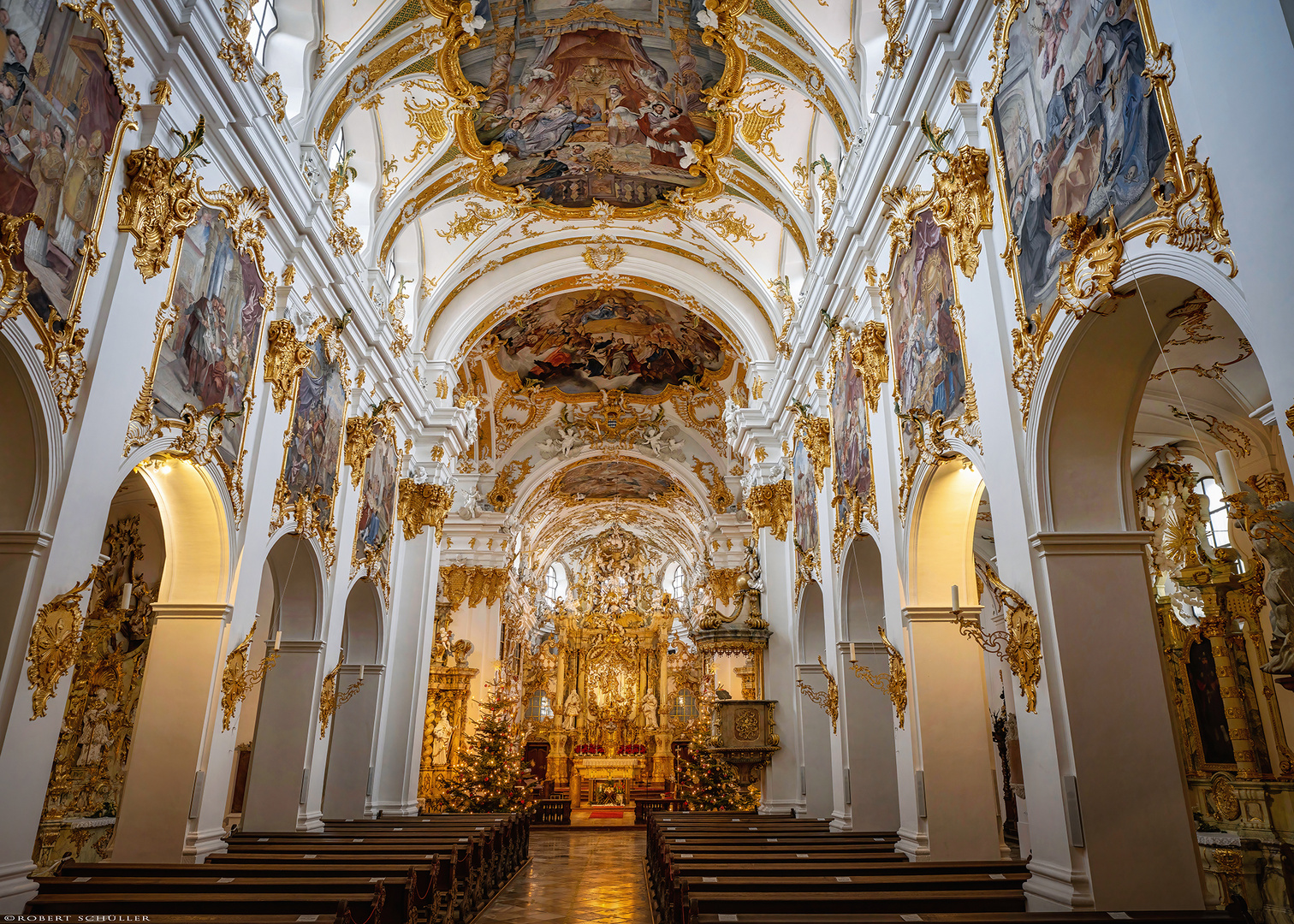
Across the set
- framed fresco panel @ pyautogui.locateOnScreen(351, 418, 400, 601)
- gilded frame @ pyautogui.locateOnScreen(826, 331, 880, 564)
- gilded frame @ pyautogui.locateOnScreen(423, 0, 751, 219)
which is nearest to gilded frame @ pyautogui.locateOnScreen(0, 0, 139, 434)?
gilded frame @ pyautogui.locateOnScreen(423, 0, 751, 219)

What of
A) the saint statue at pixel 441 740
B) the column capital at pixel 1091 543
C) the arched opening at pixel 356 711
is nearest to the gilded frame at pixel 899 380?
the column capital at pixel 1091 543

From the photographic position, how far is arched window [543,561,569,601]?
4381cm

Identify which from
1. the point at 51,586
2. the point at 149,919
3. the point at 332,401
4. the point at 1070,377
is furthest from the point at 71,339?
the point at 1070,377

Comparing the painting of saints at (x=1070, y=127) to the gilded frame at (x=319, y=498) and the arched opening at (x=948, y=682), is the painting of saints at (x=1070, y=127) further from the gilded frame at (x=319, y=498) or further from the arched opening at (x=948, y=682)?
the gilded frame at (x=319, y=498)

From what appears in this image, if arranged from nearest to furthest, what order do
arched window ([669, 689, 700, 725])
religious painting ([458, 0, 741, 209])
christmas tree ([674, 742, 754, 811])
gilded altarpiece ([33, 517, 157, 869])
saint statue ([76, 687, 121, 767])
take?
religious painting ([458, 0, 741, 209]), gilded altarpiece ([33, 517, 157, 869]), saint statue ([76, 687, 121, 767]), christmas tree ([674, 742, 754, 811]), arched window ([669, 689, 700, 725])

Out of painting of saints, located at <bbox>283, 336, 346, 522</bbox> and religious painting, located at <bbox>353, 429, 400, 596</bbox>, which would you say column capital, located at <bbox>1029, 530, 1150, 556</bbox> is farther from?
religious painting, located at <bbox>353, 429, 400, 596</bbox>

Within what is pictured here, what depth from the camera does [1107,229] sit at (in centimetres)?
545

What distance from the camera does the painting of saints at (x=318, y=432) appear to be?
36.8 feet

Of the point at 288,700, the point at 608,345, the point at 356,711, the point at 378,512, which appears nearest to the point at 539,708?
the point at 608,345

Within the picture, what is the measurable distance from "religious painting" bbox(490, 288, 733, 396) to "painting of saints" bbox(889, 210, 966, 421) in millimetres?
10351

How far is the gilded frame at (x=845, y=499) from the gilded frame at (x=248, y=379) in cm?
732

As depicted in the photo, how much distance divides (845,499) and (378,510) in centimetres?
792

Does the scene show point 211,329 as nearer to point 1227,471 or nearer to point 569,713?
point 1227,471

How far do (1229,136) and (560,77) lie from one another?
10507 mm
